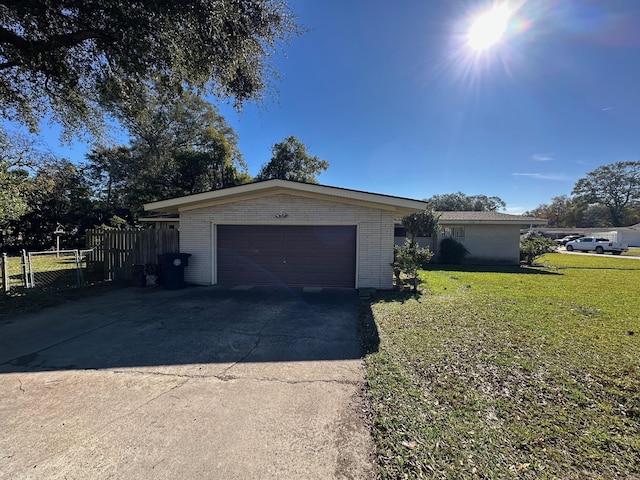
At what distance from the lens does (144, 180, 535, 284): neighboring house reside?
8773mm

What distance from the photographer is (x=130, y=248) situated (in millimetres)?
10289

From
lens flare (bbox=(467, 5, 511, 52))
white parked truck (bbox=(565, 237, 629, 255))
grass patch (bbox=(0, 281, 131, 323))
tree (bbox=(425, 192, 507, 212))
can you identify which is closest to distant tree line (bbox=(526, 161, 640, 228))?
tree (bbox=(425, 192, 507, 212))

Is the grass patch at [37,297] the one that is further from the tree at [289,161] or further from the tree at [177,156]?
the tree at [289,161]

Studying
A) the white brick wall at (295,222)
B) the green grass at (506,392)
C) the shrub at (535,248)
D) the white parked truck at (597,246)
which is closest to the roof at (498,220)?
the shrub at (535,248)

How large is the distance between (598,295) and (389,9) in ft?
32.8

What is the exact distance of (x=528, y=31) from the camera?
7469 mm

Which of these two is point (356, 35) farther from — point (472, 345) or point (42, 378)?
point (42, 378)

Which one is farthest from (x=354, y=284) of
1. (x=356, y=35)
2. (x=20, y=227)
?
(x=20, y=227)

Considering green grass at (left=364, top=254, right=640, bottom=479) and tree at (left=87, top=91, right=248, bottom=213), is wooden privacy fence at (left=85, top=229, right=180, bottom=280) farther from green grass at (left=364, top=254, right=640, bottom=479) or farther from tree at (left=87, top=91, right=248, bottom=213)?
tree at (left=87, top=91, right=248, bottom=213)

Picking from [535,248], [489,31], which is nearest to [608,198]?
[535,248]

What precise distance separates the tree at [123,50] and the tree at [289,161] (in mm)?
16809

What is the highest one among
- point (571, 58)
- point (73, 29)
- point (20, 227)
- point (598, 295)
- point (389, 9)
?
point (389, 9)

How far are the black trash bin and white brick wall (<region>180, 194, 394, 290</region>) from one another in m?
0.57

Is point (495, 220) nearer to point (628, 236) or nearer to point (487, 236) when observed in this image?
point (487, 236)
